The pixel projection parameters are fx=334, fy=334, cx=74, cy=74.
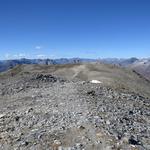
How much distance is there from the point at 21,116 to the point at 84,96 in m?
9.65

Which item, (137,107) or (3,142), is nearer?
(3,142)

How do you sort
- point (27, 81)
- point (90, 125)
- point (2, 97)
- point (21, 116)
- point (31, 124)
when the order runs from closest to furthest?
point (90, 125) < point (31, 124) < point (21, 116) < point (2, 97) < point (27, 81)

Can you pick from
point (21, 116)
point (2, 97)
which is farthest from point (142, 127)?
point (2, 97)

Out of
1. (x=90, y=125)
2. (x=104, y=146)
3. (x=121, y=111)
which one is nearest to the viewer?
(x=104, y=146)

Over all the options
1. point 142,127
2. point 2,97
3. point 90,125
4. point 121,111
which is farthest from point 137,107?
point 2,97

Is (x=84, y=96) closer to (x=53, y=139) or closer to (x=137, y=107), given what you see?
(x=137, y=107)

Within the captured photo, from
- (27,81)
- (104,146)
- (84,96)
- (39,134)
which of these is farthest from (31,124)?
(27,81)

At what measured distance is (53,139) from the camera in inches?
862

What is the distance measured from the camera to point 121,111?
30.5 metres

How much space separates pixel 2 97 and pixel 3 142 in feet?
74.7

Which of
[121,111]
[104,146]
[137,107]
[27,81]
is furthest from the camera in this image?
[27,81]

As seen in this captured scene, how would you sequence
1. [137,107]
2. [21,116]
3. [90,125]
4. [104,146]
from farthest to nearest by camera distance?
[137,107] → [21,116] → [90,125] → [104,146]

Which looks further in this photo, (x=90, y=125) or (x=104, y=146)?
(x=90, y=125)

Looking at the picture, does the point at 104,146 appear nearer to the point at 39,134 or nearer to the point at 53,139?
the point at 53,139
